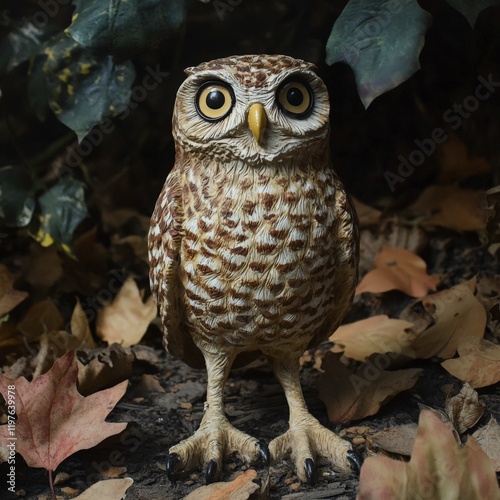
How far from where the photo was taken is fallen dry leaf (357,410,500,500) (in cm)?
126

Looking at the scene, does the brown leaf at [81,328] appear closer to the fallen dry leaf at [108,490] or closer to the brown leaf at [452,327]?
the fallen dry leaf at [108,490]

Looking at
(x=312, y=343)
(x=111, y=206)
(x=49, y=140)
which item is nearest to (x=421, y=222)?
(x=312, y=343)

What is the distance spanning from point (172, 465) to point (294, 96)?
820 mm

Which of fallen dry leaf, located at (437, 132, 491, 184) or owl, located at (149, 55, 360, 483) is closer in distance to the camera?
owl, located at (149, 55, 360, 483)

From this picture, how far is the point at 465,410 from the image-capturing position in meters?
1.67

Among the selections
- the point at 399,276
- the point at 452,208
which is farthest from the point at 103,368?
the point at 452,208

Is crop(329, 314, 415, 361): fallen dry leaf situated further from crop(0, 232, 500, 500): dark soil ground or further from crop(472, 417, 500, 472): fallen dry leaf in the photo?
crop(472, 417, 500, 472): fallen dry leaf

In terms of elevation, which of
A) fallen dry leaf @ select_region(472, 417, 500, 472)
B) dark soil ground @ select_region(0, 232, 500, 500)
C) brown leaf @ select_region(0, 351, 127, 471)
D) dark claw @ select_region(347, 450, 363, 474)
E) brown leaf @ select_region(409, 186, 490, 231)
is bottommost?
dark soil ground @ select_region(0, 232, 500, 500)

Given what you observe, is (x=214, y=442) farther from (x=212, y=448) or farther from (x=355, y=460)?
(x=355, y=460)

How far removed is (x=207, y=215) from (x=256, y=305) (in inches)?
8.5

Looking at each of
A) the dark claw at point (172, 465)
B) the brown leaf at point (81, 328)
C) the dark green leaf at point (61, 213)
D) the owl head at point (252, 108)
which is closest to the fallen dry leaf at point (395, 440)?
the dark claw at point (172, 465)

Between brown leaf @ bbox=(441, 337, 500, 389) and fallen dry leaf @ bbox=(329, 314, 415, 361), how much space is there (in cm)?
19
